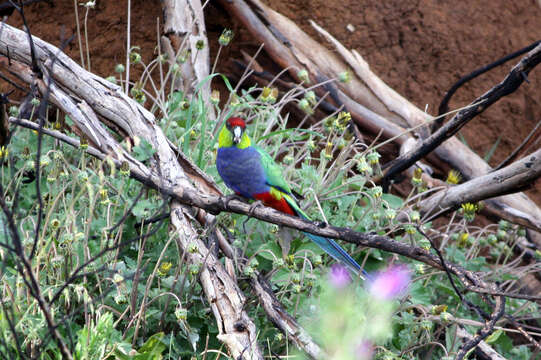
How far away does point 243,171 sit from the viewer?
94.0 inches

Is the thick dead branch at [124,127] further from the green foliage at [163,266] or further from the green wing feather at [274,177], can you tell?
the green wing feather at [274,177]

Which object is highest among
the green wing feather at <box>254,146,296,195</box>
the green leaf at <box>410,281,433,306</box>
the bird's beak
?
the bird's beak

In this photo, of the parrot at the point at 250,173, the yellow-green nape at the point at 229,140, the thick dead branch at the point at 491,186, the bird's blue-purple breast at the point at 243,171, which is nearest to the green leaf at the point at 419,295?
the parrot at the point at 250,173

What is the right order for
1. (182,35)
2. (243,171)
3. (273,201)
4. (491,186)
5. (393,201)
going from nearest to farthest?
1. (243,171)
2. (273,201)
3. (491,186)
4. (393,201)
5. (182,35)

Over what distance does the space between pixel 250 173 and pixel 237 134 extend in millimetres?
189

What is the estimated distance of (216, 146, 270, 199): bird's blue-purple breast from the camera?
94.3 inches

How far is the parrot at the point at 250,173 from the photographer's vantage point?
2404mm

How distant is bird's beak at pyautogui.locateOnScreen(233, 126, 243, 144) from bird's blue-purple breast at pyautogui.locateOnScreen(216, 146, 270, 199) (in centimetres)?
4

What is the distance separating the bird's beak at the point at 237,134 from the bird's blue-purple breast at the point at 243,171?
0.04m

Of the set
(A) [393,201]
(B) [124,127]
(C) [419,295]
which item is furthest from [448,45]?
(B) [124,127]

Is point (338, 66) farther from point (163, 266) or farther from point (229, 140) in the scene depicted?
point (163, 266)

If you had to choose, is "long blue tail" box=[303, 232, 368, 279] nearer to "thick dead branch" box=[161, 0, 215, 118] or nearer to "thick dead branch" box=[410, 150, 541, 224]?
"thick dead branch" box=[410, 150, 541, 224]

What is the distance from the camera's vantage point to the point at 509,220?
3125 mm

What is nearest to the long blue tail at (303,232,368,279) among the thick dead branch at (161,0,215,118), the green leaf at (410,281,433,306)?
the green leaf at (410,281,433,306)
